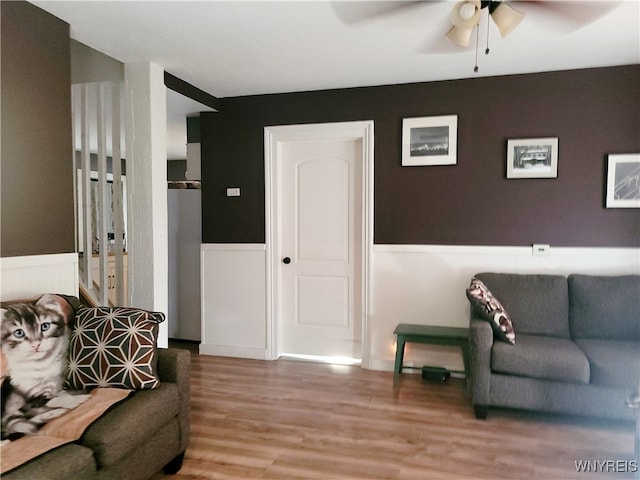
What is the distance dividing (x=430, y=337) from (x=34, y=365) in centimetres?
256

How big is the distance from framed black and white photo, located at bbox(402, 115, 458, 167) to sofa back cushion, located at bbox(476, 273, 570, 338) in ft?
3.66

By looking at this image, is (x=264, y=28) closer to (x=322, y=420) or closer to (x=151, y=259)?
(x=151, y=259)

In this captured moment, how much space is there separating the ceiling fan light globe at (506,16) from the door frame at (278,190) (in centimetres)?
169

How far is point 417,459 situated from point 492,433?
61cm

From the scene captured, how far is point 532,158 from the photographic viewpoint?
11.5 feet

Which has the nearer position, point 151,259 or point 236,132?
point 151,259

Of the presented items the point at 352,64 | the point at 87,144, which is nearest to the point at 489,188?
the point at 352,64

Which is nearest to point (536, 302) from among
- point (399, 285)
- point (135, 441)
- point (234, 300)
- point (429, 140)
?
point (399, 285)

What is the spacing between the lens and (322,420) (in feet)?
9.40

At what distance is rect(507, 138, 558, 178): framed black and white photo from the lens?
11.3 feet

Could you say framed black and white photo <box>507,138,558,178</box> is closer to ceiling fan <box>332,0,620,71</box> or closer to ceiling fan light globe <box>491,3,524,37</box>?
ceiling fan <box>332,0,620,71</box>

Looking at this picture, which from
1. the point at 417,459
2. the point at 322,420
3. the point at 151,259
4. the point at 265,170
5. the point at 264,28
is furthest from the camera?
the point at 265,170

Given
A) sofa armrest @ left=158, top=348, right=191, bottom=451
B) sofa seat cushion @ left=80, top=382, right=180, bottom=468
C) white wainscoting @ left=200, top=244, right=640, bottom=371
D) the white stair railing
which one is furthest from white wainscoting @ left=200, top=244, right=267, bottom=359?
sofa seat cushion @ left=80, top=382, right=180, bottom=468

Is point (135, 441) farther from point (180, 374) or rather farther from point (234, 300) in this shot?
point (234, 300)
